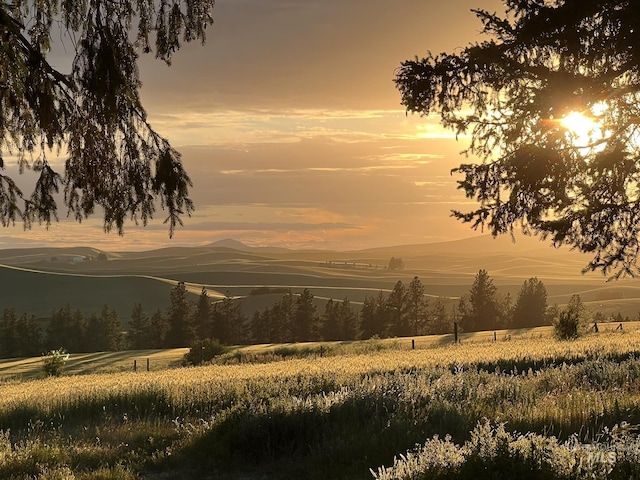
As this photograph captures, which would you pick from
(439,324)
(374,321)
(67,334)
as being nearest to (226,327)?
(374,321)

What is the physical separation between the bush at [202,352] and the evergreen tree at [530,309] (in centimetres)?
6282

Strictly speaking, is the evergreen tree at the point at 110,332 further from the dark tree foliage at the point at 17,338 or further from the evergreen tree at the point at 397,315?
the evergreen tree at the point at 397,315

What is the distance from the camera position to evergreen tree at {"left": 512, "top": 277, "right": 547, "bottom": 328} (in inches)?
4023

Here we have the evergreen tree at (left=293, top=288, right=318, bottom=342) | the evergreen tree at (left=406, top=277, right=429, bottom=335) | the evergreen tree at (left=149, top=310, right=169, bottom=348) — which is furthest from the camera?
the evergreen tree at (left=406, top=277, right=429, bottom=335)

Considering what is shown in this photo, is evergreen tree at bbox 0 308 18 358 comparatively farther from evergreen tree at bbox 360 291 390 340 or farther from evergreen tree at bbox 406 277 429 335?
evergreen tree at bbox 406 277 429 335

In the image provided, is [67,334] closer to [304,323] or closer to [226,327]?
[226,327]

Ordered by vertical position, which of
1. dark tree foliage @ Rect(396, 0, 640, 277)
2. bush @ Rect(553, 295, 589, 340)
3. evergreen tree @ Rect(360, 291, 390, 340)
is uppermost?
dark tree foliage @ Rect(396, 0, 640, 277)

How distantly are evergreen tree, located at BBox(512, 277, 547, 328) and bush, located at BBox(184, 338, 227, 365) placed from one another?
6282 cm

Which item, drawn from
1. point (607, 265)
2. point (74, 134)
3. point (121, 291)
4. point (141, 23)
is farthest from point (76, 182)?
point (121, 291)

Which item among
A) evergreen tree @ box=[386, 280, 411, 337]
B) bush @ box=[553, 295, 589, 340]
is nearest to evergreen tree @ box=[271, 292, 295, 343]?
evergreen tree @ box=[386, 280, 411, 337]

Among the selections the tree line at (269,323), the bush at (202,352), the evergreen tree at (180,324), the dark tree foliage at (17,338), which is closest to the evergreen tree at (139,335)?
the tree line at (269,323)

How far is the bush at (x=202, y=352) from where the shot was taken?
52.5 meters

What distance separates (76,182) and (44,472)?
375cm

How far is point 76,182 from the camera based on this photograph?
8.77 metres
